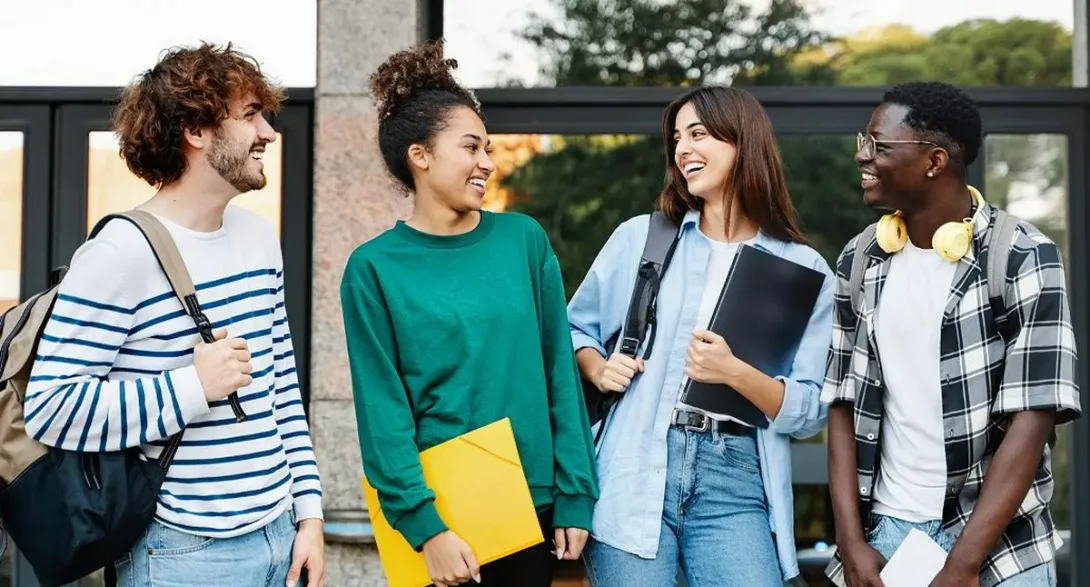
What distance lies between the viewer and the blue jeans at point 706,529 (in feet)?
10.0

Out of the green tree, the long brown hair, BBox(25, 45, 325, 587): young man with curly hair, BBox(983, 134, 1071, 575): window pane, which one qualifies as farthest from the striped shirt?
BBox(983, 134, 1071, 575): window pane

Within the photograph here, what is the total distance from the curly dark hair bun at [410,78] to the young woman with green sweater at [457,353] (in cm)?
6

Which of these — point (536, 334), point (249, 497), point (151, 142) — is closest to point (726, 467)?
point (536, 334)

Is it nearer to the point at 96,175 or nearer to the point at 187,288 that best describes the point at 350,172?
the point at 96,175

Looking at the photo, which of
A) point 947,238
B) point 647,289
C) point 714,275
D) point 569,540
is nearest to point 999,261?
point 947,238

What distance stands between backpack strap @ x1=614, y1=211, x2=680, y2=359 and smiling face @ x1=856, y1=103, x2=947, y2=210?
0.56m

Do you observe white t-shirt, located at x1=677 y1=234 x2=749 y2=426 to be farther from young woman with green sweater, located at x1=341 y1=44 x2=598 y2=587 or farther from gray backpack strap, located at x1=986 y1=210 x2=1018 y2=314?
gray backpack strap, located at x1=986 y1=210 x2=1018 y2=314

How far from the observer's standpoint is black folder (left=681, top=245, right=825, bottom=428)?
3.13m

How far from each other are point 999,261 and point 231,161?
Answer: 70.6 inches

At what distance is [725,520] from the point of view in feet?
10.1

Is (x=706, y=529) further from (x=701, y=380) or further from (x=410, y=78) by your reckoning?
(x=410, y=78)

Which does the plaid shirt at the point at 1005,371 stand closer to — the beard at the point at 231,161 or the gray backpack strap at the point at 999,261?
the gray backpack strap at the point at 999,261

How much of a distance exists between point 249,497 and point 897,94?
1.84 meters

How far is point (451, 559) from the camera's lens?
9.27 feet
